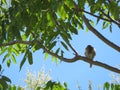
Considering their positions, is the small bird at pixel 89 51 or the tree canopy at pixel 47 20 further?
the small bird at pixel 89 51

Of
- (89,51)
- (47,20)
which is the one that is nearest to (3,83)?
(47,20)

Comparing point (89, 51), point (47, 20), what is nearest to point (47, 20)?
point (47, 20)

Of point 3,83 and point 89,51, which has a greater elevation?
point 89,51

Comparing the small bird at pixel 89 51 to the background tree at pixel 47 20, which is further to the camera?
the small bird at pixel 89 51

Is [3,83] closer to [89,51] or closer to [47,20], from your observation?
[47,20]

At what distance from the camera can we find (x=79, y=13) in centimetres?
484

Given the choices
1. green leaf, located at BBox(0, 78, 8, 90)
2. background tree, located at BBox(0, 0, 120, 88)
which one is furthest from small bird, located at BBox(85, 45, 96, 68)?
green leaf, located at BBox(0, 78, 8, 90)

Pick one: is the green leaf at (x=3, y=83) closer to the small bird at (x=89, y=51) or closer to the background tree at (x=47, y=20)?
the background tree at (x=47, y=20)

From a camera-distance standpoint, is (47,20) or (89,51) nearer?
(47,20)

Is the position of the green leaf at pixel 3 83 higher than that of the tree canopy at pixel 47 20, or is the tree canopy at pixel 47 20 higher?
the tree canopy at pixel 47 20

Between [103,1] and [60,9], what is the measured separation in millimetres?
482

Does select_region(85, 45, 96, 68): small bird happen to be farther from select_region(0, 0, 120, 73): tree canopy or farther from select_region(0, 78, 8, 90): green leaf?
select_region(0, 78, 8, 90): green leaf

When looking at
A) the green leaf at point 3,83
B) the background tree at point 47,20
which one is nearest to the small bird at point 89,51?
the background tree at point 47,20

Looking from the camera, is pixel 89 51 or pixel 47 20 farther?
pixel 89 51
